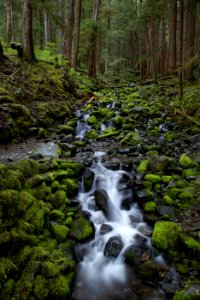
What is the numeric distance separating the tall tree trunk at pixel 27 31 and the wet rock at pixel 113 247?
1015 centimetres

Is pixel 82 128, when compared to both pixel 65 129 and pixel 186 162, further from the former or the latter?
pixel 186 162

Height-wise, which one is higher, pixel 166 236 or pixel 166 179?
pixel 166 179

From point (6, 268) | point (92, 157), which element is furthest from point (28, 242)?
point (92, 157)

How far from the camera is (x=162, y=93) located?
14.6 meters

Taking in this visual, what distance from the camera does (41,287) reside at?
4121 millimetres

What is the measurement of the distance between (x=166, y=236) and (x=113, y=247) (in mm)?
1079

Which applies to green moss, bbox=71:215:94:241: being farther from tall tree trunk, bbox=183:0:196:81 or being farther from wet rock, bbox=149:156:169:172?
tall tree trunk, bbox=183:0:196:81

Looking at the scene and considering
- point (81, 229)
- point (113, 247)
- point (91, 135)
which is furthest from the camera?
point (91, 135)

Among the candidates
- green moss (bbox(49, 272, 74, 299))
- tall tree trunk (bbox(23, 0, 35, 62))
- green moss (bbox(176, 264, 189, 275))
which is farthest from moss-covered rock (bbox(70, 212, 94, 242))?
tall tree trunk (bbox(23, 0, 35, 62))

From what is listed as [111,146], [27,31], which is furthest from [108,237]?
[27,31]

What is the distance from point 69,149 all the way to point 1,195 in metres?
4.14

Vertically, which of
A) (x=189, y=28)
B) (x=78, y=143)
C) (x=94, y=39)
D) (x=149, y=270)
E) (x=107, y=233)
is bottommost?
(x=149, y=270)

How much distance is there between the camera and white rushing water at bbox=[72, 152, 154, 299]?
4.88 metres

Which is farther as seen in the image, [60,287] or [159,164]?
[159,164]
